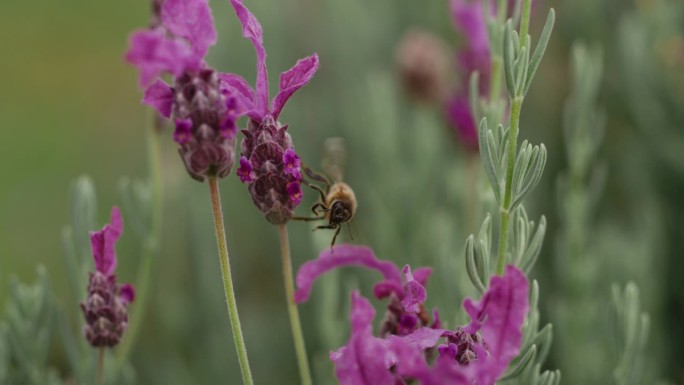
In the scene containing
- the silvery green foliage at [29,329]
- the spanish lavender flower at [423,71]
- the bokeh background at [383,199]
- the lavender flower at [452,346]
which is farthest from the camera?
the spanish lavender flower at [423,71]

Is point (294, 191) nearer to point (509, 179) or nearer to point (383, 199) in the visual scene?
point (509, 179)

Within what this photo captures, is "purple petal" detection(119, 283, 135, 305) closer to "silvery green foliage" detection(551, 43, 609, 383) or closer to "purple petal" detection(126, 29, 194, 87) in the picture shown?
"purple petal" detection(126, 29, 194, 87)

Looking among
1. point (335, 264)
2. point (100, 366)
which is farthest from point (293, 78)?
point (100, 366)

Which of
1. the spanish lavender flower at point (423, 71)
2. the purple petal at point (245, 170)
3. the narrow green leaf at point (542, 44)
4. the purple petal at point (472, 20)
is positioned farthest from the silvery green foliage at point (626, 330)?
the spanish lavender flower at point (423, 71)

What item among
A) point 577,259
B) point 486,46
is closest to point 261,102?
point 577,259

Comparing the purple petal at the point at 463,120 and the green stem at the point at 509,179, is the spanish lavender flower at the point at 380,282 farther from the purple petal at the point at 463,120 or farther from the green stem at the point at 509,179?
the purple petal at the point at 463,120
